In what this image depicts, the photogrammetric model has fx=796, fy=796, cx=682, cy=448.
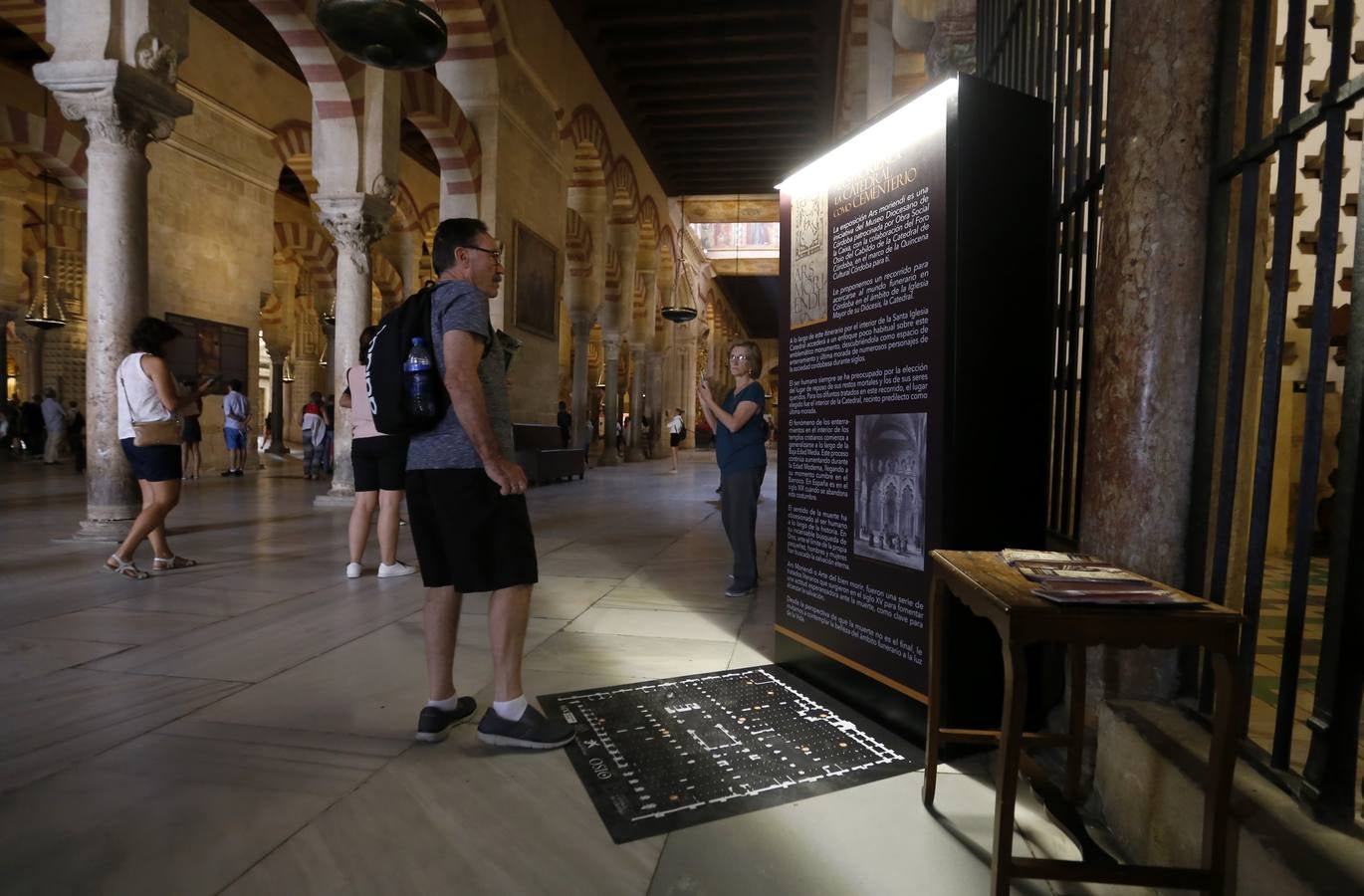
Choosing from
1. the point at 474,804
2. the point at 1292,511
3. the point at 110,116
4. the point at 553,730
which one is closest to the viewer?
the point at 474,804

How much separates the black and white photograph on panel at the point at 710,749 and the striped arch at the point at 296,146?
11.9m

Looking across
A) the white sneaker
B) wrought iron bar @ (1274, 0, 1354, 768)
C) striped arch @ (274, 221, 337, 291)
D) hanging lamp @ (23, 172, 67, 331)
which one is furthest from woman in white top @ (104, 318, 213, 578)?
hanging lamp @ (23, 172, 67, 331)

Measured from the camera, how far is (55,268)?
16.1 meters

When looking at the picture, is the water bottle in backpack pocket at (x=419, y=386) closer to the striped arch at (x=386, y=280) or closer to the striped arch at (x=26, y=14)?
the striped arch at (x=26, y=14)

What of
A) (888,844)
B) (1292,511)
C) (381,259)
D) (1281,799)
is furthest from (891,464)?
(381,259)

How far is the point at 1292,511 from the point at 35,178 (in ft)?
66.0

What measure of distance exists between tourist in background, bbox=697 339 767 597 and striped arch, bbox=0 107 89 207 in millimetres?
12111

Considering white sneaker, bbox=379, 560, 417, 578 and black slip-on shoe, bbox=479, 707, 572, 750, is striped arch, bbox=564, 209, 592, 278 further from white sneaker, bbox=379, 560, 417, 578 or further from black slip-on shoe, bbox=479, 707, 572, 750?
black slip-on shoe, bbox=479, 707, 572, 750

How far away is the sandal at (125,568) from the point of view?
439 cm

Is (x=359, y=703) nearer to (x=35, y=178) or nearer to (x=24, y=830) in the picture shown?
(x=24, y=830)

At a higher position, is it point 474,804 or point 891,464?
point 891,464

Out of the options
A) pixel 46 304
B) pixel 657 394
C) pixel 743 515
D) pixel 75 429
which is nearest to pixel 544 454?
pixel 743 515

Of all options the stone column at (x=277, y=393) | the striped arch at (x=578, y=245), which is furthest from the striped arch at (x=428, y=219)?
the stone column at (x=277, y=393)

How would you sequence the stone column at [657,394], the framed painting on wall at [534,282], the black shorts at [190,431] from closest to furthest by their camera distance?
1. the black shorts at [190,431]
2. the framed painting on wall at [534,282]
3. the stone column at [657,394]
